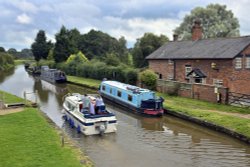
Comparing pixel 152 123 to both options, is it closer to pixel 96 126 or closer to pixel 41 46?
pixel 96 126

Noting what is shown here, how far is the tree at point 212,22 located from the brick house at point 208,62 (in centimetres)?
1989

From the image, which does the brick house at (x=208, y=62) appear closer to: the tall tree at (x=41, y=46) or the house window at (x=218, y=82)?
the house window at (x=218, y=82)

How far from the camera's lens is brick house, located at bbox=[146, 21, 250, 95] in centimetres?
2422

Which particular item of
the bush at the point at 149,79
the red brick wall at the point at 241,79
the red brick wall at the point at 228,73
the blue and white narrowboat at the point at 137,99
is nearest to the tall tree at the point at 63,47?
the bush at the point at 149,79

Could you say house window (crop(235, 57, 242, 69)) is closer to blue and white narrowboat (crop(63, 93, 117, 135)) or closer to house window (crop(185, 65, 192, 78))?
house window (crop(185, 65, 192, 78))

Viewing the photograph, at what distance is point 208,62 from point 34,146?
18411mm

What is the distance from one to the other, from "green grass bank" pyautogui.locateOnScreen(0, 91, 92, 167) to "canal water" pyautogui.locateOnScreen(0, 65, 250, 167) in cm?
139

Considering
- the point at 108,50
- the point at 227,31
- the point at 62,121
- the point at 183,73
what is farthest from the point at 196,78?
the point at 108,50

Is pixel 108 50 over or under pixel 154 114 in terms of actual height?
over

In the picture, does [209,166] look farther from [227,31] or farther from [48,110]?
[227,31]

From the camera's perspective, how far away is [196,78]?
27.4 meters

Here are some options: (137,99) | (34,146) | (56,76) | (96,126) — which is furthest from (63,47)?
(34,146)

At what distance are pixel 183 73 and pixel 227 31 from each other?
25850 millimetres

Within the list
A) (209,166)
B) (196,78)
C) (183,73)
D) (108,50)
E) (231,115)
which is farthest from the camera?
(108,50)
